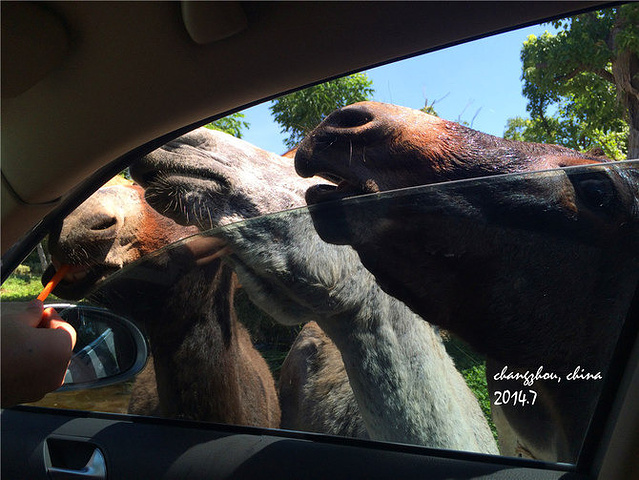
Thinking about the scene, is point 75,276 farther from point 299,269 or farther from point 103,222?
point 299,269

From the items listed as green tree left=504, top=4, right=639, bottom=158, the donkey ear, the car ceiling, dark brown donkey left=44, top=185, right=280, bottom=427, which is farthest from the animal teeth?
the donkey ear

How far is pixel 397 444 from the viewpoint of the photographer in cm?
153

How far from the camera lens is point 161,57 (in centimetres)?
121

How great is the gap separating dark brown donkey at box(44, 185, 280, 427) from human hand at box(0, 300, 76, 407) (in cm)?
51

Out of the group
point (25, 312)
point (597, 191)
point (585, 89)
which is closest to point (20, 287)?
point (25, 312)

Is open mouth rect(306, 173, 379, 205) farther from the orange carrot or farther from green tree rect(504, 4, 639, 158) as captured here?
the orange carrot

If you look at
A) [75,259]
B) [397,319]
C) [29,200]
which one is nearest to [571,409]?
[397,319]

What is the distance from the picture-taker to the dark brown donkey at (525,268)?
1241 mm

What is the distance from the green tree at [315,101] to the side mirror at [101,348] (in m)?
0.90

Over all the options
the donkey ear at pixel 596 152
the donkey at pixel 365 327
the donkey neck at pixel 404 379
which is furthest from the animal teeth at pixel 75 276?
the donkey ear at pixel 596 152

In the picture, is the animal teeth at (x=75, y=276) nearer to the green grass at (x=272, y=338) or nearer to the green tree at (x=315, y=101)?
the green grass at (x=272, y=338)

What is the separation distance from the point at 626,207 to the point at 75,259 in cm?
183

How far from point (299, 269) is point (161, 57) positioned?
682 mm

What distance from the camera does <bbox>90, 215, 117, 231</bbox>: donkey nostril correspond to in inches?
87.7
